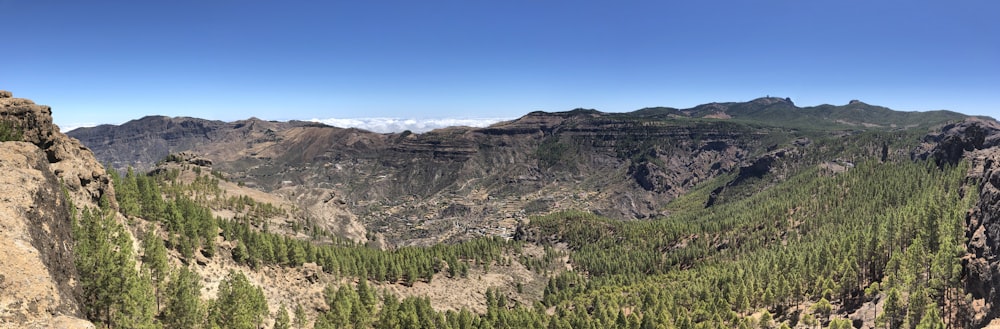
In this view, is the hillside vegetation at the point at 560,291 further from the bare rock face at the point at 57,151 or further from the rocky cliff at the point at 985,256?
the bare rock face at the point at 57,151

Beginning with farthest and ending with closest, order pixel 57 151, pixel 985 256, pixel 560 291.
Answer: pixel 560 291 → pixel 57 151 → pixel 985 256

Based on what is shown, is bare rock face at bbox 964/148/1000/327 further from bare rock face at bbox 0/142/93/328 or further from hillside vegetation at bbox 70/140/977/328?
bare rock face at bbox 0/142/93/328

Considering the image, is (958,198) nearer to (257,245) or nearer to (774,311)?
(774,311)

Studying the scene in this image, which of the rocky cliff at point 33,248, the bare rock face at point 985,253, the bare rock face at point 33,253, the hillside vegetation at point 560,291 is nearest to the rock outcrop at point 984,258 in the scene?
the bare rock face at point 985,253

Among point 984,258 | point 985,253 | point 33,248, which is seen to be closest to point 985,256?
point 984,258

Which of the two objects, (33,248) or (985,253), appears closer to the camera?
(33,248)

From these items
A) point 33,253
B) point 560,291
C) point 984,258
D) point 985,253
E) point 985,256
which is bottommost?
point 560,291

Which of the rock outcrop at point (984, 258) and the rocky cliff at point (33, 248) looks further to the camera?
the rock outcrop at point (984, 258)

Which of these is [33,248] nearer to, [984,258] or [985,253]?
[984,258]

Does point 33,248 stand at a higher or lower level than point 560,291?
higher

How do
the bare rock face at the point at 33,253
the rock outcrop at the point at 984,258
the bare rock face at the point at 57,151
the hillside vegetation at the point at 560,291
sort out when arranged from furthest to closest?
1. the bare rock face at the point at 57,151
2. the rock outcrop at the point at 984,258
3. the hillside vegetation at the point at 560,291
4. the bare rock face at the point at 33,253

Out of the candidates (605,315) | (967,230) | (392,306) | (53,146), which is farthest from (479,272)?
(967,230)
